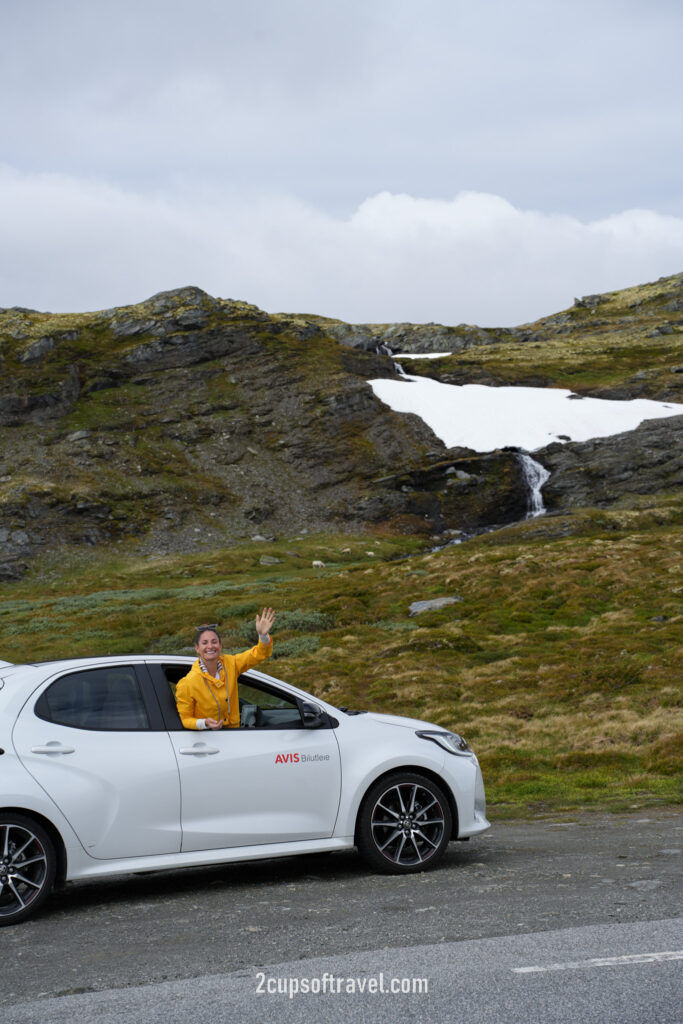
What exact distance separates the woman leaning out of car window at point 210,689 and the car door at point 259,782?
142 millimetres

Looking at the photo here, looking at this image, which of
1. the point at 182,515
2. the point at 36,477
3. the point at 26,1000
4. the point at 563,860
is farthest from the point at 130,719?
the point at 36,477

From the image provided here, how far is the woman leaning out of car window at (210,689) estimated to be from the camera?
26.3 ft

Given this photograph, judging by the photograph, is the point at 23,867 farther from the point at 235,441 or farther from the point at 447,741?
the point at 235,441

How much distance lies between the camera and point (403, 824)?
829cm

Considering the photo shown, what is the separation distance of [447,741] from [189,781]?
256 centimetres

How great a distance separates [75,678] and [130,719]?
0.62 metres

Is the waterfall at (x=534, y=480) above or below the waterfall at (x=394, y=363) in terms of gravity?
below

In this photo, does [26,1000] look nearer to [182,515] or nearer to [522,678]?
[522,678]

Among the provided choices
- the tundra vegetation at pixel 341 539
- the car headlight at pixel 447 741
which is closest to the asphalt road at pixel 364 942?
the car headlight at pixel 447 741

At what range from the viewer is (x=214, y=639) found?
807cm

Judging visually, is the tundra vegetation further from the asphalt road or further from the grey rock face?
the asphalt road

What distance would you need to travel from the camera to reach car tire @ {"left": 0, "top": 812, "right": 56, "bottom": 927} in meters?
7.05

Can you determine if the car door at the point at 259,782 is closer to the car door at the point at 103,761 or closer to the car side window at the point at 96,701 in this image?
the car door at the point at 103,761

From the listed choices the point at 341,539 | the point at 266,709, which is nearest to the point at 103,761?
the point at 266,709
